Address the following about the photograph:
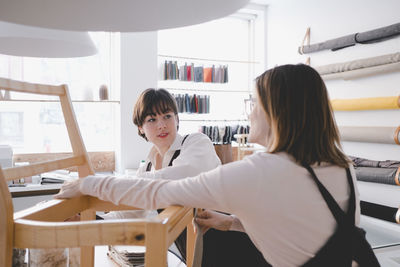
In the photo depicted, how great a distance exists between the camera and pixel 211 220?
1.14 metres

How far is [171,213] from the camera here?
686 mm

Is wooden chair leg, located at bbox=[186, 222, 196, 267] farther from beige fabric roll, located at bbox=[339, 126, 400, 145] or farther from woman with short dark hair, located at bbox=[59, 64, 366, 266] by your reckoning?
beige fabric roll, located at bbox=[339, 126, 400, 145]

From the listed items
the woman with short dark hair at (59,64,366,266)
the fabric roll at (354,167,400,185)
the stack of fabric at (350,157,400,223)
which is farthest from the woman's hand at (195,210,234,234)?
the fabric roll at (354,167,400,185)

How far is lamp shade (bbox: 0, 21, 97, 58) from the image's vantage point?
1.18 metres

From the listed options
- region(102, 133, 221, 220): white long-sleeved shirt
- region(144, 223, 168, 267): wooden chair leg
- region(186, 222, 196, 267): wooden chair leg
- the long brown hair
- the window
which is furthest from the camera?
the window

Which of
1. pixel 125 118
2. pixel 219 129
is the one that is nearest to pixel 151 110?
pixel 125 118

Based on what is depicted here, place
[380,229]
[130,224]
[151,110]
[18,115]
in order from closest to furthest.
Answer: [130,224] → [151,110] → [380,229] → [18,115]

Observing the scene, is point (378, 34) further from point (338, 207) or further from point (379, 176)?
point (338, 207)

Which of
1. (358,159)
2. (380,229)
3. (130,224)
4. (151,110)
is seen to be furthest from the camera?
(358,159)

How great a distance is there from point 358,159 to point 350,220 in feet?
10.6

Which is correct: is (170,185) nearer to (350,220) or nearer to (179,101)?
(350,220)

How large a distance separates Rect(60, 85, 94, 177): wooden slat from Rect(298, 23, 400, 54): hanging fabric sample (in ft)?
11.3

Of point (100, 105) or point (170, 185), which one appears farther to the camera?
point (100, 105)

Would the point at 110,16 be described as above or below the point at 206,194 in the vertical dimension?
above
